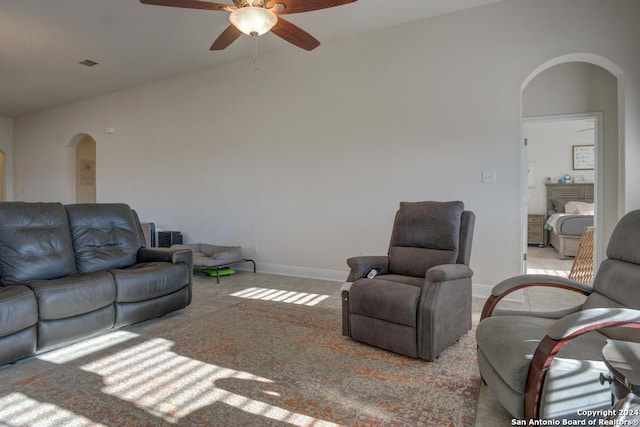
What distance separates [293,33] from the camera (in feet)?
9.43

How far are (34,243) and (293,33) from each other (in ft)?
8.54

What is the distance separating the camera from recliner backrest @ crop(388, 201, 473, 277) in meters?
2.62

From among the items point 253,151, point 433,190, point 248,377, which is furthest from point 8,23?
point 433,190

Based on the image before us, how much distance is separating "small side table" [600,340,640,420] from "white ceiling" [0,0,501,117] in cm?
354

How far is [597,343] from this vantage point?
151 centimetres

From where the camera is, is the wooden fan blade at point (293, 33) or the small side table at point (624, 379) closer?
the small side table at point (624, 379)

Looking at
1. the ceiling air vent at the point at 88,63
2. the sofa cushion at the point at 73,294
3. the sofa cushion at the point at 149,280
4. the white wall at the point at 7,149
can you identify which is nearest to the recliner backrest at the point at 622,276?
the sofa cushion at the point at 149,280

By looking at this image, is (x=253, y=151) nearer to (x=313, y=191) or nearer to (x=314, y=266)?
(x=313, y=191)

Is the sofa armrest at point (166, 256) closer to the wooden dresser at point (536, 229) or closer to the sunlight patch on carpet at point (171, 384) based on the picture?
the sunlight patch on carpet at point (171, 384)

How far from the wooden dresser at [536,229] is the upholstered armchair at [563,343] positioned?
6853mm

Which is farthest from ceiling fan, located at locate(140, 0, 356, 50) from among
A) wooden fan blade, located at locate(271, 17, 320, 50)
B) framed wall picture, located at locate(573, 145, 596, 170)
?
framed wall picture, located at locate(573, 145, 596, 170)

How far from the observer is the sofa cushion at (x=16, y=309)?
208 cm

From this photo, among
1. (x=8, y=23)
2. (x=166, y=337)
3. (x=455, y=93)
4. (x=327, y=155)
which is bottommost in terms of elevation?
(x=166, y=337)

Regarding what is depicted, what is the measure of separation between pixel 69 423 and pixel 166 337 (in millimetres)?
1037
